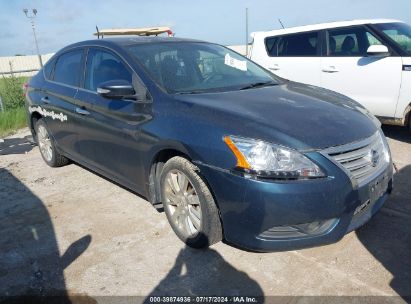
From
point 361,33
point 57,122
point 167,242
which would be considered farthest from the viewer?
point 361,33

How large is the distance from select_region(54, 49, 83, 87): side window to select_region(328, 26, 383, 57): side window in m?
3.91

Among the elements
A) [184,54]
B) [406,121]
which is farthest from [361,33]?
[184,54]

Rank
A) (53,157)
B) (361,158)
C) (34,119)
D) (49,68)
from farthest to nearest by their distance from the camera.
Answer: (34,119)
(53,157)
(49,68)
(361,158)

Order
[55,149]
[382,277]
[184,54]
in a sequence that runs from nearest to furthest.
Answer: [382,277], [184,54], [55,149]

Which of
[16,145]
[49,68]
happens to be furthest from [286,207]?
[16,145]

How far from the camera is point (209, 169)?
109 inches

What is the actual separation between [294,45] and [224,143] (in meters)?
4.63

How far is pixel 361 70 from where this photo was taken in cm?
581

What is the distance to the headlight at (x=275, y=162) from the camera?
8.37ft

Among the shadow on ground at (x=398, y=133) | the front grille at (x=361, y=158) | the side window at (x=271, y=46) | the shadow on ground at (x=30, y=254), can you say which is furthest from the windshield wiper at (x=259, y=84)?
the side window at (x=271, y=46)

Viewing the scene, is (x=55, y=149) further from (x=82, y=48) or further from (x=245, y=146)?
(x=245, y=146)

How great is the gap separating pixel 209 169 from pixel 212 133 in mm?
254

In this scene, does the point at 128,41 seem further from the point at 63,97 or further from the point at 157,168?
the point at 157,168

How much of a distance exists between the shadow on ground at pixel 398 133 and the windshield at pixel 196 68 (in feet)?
9.04
